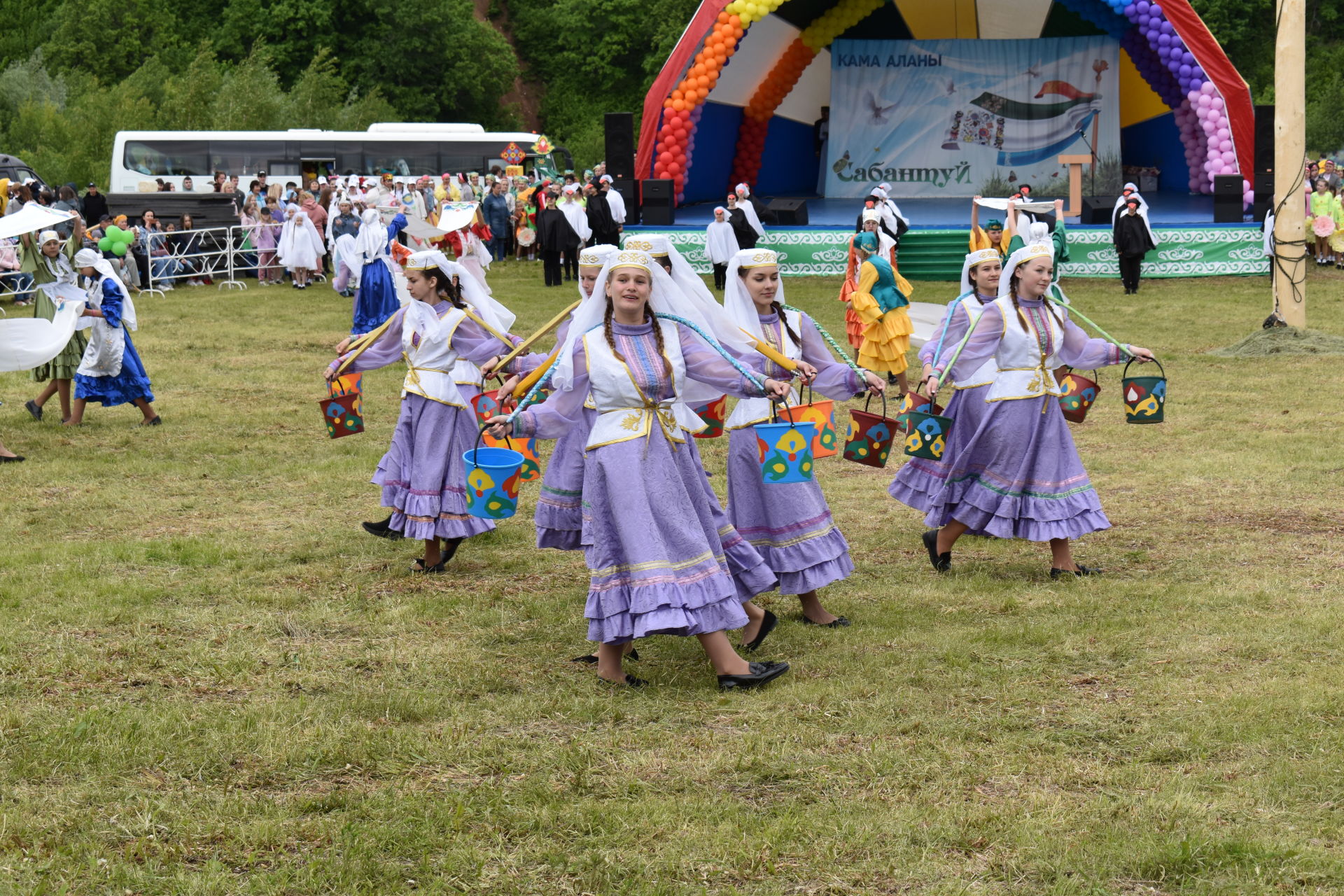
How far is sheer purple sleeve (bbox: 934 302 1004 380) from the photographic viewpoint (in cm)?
744

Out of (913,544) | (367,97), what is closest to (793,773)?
(913,544)

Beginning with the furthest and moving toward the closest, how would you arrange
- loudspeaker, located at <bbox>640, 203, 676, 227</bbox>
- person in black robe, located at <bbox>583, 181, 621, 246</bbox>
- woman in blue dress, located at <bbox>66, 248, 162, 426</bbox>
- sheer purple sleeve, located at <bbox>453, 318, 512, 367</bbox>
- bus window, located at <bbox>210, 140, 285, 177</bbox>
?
bus window, located at <bbox>210, 140, 285, 177</bbox> < loudspeaker, located at <bbox>640, 203, 676, 227</bbox> < person in black robe, located at <bbox>583, 181, 621, 246</bbox> < woman in blue dress, located at <bbox>66, 248, 162, 426</bbox> < sheer purple sleeve, located at <bbox>453, 318, 512, 367</bbox>

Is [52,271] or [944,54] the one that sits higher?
[944,54]

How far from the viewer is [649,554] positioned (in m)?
5.58

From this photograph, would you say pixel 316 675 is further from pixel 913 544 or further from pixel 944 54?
pixel 944 54

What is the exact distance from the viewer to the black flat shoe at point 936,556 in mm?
7734

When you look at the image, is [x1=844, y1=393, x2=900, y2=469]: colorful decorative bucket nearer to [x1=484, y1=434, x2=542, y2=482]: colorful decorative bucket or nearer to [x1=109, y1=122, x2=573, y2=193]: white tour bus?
[x1=484, y1=434, x2=542, y2=482]: colorful decorative bucket

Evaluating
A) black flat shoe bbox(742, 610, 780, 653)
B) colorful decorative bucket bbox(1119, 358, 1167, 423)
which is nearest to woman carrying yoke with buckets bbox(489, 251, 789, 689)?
black flat shoe bbox(742, 610, 780, 653)

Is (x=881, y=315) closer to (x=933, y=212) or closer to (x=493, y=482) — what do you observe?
(x=493, y=482)

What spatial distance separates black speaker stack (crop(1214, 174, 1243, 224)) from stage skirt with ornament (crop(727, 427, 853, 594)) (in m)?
19.2

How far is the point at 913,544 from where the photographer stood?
27.5ft

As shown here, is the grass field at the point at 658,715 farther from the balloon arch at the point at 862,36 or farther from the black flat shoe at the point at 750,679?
the balloon arch at the point at 862,36

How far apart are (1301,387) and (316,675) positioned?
1022 centimetres

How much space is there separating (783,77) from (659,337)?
24.5 meters
